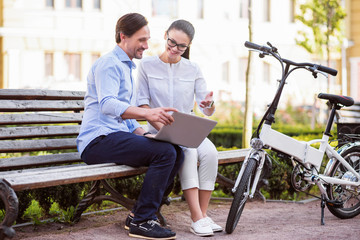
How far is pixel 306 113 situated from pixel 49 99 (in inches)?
557

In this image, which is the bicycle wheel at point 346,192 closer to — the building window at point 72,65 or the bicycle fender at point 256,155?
the bicycle fender at point 256,155

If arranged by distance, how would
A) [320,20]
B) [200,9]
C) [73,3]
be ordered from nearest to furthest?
[320,20], [73,3], [200,9]

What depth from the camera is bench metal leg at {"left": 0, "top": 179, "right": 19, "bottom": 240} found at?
11.0 feet

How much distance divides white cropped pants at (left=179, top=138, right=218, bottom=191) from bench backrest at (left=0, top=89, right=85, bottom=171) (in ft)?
3.40

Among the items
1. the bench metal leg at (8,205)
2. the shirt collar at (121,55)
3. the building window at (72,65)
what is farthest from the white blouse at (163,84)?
the building window at (72,65)

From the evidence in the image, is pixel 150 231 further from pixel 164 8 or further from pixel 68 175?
pixel 164 8

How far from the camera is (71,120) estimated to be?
508 cm

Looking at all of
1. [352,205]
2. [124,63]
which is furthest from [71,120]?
[352,205]

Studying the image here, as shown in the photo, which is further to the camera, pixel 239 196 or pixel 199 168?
pixel 199 168

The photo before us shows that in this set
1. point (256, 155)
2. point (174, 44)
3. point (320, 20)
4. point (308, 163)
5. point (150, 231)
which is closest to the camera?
point (150, 231)

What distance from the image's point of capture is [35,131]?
4770mm

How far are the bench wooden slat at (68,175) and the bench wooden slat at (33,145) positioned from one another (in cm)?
75

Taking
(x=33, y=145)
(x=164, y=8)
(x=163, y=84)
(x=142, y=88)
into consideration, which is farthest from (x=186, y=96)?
(x=164, y=8)

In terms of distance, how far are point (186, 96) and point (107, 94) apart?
903 millimetres
